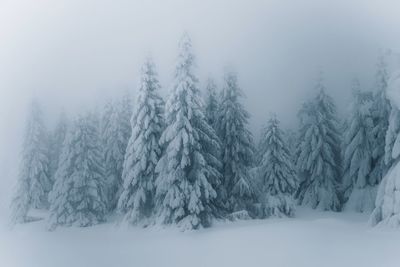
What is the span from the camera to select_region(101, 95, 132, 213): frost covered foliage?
12008 millimetres

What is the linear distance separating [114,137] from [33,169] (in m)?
2.97

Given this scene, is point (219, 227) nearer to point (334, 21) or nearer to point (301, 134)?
point (301, 134)

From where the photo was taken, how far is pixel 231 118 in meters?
16.0

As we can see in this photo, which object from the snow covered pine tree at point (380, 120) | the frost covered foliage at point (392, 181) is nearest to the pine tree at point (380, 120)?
the snow covered pine tree at point (380, 120)

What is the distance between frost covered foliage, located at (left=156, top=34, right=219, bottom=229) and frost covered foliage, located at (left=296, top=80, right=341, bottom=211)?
2997 mm

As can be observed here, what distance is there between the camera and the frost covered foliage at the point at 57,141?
36.6 ft

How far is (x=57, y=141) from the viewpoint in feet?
36.9

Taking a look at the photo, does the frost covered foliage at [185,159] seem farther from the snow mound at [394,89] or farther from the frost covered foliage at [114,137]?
the snow mound at [394,89]

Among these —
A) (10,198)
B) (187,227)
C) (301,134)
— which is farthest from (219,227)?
(10,198)

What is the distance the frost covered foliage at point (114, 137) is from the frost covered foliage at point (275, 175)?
429 cm

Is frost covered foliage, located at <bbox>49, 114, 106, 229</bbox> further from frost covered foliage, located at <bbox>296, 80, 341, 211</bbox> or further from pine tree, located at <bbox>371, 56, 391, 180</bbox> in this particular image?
pine tree, located at <bbox>371, 56, 391, 180</bbox>

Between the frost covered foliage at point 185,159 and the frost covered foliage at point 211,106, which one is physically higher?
the frost covered foliage at point 211,106

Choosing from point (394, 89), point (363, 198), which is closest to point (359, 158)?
point (363, 198)

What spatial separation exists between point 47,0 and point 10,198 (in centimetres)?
517
